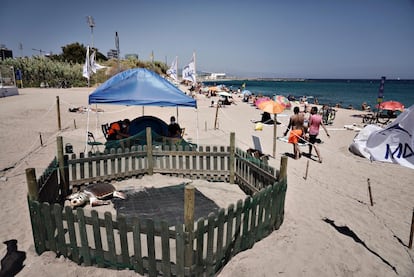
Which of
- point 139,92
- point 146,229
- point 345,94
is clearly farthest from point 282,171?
point 345,94

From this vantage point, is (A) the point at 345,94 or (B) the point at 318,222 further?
(A) the point at 345,94

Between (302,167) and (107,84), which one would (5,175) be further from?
(302,167)

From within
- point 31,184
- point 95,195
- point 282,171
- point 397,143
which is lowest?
point 95,195

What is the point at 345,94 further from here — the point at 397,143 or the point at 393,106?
the point at 397,143

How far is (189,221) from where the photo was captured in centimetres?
330

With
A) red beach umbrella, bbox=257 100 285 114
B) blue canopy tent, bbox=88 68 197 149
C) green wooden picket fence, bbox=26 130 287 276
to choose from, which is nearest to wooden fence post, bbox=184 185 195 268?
green wooden picket fence, bbox=26 130 287 276

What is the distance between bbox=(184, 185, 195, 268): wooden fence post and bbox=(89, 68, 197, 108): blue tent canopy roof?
203 inches

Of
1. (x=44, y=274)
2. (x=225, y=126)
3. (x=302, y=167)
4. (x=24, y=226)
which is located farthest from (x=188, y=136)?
(x=44, y=274)

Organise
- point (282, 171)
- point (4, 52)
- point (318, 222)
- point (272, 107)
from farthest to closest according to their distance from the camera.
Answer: point (4, 52) → point (272, 107) → point (318, 222) → point (282, 171)

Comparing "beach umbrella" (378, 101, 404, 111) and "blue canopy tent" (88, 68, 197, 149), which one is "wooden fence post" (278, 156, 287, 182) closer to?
"blue canopy tent" (88, 68, 197, 149)

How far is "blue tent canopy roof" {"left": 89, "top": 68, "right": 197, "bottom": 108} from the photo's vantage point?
26.5 feet

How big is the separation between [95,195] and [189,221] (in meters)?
3.15

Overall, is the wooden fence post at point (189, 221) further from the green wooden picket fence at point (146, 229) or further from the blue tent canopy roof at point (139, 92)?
the blue tent canopy roof at point (139, 92)

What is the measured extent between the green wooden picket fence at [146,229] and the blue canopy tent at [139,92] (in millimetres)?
2243
